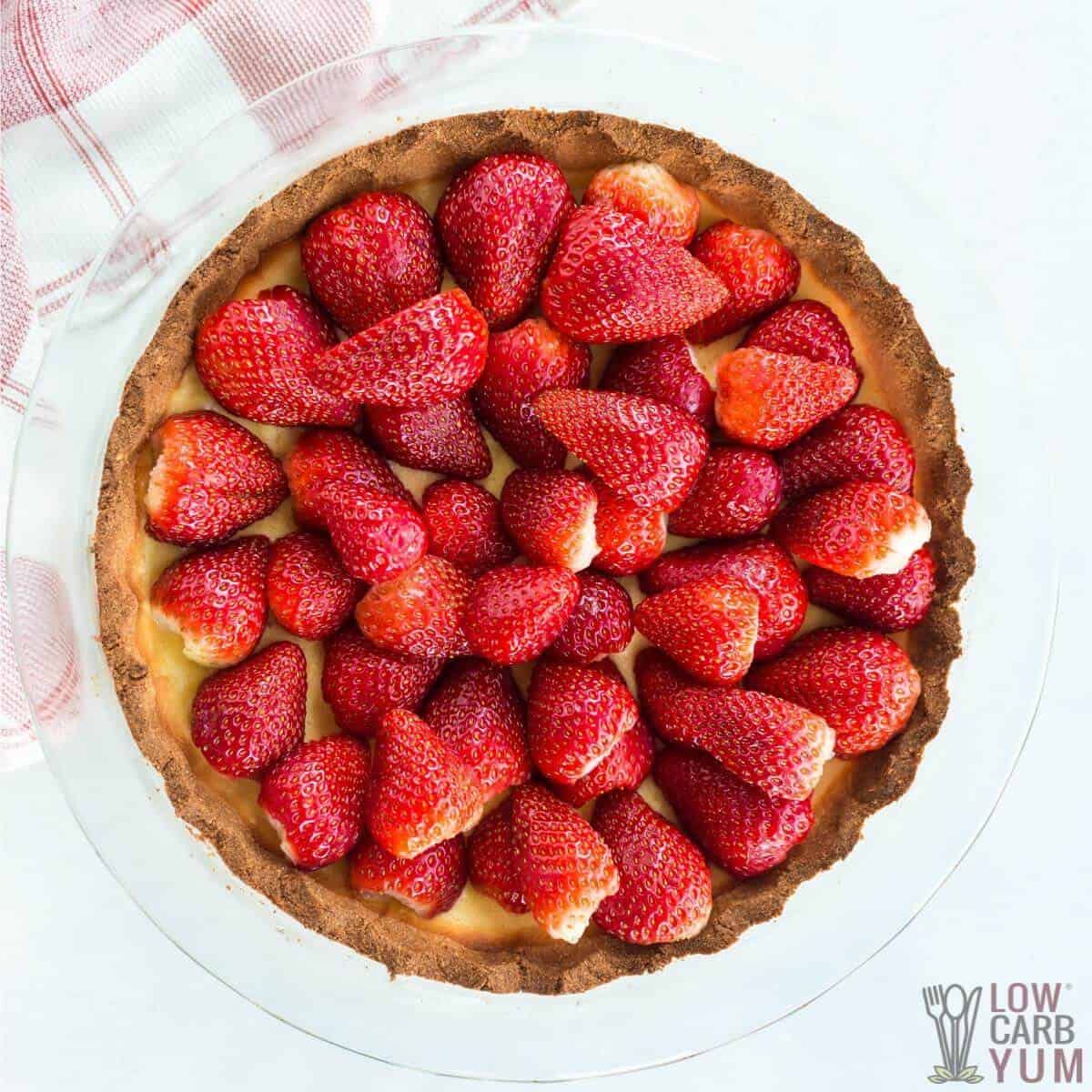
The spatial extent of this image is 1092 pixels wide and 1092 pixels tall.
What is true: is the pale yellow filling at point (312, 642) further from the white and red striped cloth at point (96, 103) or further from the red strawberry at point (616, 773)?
the white and red striped cloth at point (96, 103)

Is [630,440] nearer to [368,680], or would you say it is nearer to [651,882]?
[368,680]

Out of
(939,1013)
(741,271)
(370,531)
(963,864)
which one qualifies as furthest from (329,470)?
(939,1013)

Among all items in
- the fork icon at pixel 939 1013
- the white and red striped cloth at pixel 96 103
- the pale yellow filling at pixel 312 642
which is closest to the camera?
the pale yellow filling at pixel 312 642

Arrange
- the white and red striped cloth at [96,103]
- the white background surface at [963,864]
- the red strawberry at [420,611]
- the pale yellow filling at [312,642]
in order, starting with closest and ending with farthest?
the red strawberry at [420,611] → the pale yellow filling at [312,642] → the white and red striped cloth at [96,103] → the white background surface at [963,864]

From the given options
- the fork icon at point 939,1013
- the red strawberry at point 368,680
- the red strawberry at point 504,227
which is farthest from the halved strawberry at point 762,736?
the fork icon at point 939,1013

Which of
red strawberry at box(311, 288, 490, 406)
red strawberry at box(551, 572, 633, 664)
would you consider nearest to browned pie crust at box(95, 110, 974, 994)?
red strawberry at box(311, 288, 490, 406)

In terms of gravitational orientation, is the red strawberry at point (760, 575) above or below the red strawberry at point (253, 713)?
above

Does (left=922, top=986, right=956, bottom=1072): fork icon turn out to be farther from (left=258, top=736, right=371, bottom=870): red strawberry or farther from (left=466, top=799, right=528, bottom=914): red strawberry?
(left=258, top=736, right=371, bottom=870): red strawberry
